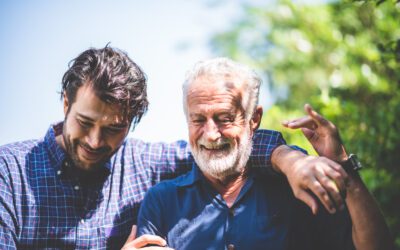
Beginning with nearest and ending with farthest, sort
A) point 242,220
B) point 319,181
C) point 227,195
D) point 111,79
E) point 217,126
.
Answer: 1. point 319,181
2. point 242,220
3. point 217,126
4. point 227,195
5. point 111,79

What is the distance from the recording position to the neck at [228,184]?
2840 mm

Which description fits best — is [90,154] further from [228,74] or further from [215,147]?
[228,74]

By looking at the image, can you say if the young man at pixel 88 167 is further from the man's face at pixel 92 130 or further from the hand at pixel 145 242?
the hand at pixel 145 242

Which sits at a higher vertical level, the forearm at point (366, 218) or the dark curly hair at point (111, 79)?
the dark curly hair at point (111, 79)

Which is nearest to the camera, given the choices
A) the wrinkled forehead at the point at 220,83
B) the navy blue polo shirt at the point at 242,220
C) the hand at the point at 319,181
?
the hand at the point at 319,181

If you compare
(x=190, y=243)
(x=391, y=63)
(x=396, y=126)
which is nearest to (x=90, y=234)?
(x=190, y=243)

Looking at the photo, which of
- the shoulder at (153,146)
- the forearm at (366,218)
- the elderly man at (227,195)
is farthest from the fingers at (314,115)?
the shoulder at (153,146)

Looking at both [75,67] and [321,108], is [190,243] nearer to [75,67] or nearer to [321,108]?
[75,67]

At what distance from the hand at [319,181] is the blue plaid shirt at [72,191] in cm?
65

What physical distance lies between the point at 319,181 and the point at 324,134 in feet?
1.53

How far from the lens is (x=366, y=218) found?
2.25 m

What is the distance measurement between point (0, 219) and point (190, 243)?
48.8 inches

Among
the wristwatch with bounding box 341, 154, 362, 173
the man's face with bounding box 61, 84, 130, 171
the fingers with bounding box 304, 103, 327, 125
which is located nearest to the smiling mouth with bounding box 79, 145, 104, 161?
the man's face with bounding box 61, 84, 130, 171

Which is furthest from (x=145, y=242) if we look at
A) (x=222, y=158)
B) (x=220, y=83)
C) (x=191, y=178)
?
(x=220, y=83)
